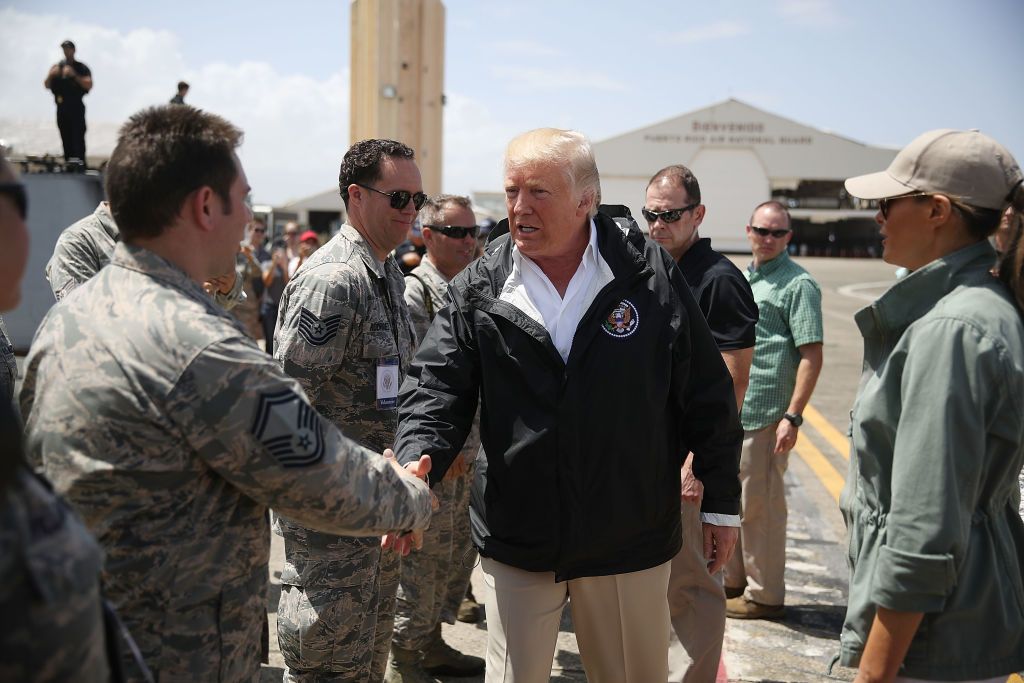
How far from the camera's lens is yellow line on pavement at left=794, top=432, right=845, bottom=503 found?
295 inches

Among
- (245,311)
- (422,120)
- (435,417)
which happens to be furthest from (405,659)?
(245,311)

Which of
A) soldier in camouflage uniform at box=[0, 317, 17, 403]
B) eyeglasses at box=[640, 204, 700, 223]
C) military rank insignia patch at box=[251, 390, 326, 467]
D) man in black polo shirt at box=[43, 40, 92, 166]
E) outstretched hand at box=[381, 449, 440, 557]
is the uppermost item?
man in black polo shirt at box=[43, 40, 92, 166]

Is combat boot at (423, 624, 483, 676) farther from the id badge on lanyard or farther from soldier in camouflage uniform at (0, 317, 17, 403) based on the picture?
soldier in camouflage uniform at (0, 317, 17, 403)

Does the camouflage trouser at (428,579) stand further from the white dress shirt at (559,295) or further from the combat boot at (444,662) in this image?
the white dress shirt at (559,295)

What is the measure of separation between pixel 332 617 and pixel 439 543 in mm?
1134

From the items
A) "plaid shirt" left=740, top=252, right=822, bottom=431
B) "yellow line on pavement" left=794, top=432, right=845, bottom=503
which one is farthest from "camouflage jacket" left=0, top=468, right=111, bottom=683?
"yellow line on pavement" left=794, top=432, right=845, bottom=503

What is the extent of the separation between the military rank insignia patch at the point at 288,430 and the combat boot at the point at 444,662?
276cm

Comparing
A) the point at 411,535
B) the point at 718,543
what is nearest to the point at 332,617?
the point at 411,535

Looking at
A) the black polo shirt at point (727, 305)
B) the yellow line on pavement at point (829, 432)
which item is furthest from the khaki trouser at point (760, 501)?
the yellow line on pavement at point (829, 432)

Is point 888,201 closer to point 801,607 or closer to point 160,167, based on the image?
point 160,167

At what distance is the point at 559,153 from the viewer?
9.52 feet

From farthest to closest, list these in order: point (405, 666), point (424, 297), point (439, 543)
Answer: point (424, 297) → point (439, 543) → point (405, 666)

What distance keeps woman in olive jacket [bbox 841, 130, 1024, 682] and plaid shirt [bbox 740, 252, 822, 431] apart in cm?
282

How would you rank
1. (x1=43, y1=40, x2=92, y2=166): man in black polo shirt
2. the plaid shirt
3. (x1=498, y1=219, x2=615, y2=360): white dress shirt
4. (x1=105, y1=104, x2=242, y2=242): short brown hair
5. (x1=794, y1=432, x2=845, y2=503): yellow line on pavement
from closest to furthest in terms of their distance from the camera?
(x1=105, y1=104, x2=242, y2=242): short brown hair → (x1=498, y1=219, x2=615, y2=360): white dress shirt → the plaid shirt → (x1=794, y1=432, x2=845, y2=503): yellow line on pavement → (x1=43, y1=40, x2=92, y2=166): man in black polo shirt
